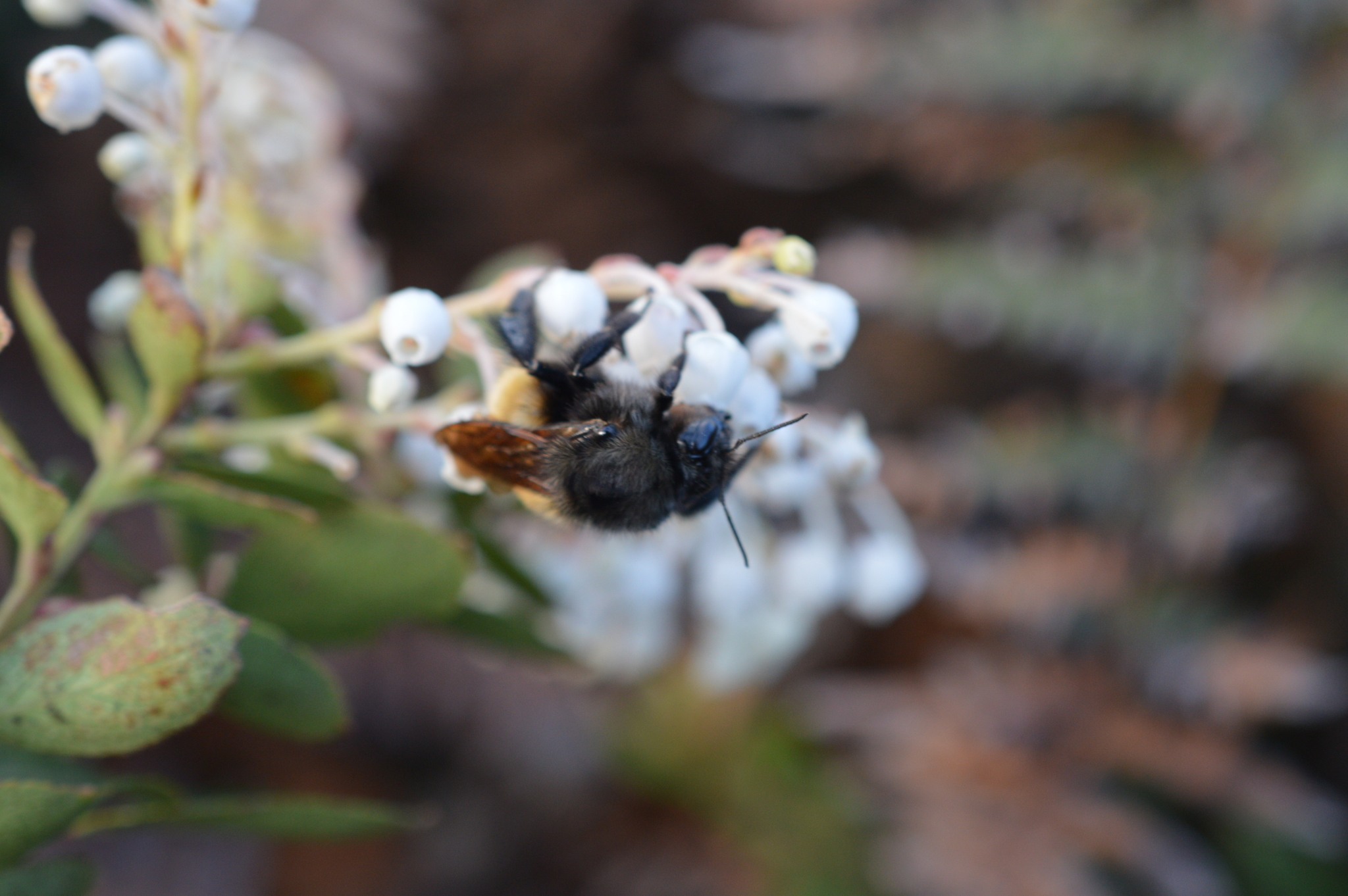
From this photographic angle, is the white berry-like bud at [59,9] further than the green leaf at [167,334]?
Yes

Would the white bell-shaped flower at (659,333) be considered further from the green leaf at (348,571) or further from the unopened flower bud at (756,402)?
the green leaf at (348,571)

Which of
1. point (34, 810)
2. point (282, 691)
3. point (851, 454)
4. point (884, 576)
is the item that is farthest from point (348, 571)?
point (884, 576)

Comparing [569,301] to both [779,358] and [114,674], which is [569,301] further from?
[114,674]

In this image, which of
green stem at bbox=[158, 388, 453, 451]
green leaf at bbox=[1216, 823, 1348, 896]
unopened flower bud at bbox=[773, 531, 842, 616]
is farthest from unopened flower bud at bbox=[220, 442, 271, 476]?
green leaf at bbox=[1216, 823, 1348, 896]

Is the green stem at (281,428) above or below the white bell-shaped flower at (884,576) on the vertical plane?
below

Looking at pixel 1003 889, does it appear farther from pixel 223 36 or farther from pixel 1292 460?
pixel 223 36

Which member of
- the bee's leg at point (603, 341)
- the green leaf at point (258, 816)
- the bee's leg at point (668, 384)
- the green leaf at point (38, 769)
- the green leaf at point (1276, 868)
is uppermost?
the green leaf at point (1276, 868)

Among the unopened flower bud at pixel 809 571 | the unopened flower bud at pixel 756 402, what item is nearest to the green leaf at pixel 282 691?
the unopened flower bud at pixel 756 402

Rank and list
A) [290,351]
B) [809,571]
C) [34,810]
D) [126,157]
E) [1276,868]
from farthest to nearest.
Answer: [1276,868], [809,571], [126,157], [290,351], [34,810]
